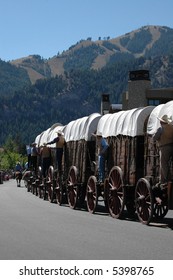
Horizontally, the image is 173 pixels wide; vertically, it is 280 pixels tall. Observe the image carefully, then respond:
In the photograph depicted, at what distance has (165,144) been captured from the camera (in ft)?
41.7

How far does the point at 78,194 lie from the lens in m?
18.7

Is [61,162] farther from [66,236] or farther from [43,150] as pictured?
[66,236]

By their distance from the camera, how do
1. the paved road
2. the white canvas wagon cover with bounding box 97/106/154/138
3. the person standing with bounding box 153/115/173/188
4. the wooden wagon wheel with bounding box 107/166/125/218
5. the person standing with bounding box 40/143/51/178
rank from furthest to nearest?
the person standing with bounding box 40/143/51/178, the wooden wagon wheel with bounding box 107/166/125/218, the white canvas wagon cover with bounding box 97/106/154/138, the person standing with bounding box 153/115/173/188, the paved road

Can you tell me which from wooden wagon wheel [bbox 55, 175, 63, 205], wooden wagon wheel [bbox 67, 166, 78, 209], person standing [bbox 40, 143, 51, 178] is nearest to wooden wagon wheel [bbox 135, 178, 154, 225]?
wooden wagon wheel [bbox 67, 166, 78, 209]

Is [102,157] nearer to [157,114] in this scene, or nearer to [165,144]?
[157,114]

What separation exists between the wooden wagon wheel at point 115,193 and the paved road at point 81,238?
0.39 meters

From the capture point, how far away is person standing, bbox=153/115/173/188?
12641mm

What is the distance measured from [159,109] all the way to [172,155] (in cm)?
121

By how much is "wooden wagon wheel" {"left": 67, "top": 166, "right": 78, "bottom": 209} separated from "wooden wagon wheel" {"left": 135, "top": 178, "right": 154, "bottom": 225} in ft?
16.5

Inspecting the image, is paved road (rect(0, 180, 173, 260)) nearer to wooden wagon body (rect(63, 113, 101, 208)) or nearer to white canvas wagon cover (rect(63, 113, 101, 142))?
wooden wagon body (rect(63, 113, 101, 208))

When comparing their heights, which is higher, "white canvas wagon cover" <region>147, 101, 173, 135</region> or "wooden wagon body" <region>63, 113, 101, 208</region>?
"white canvas wagon cover" <region>147, 101, 173, 135</region>

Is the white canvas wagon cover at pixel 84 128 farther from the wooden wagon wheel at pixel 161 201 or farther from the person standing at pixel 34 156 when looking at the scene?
the person standing at pixel 34 156

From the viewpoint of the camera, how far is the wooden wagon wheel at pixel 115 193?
49.0 feet
